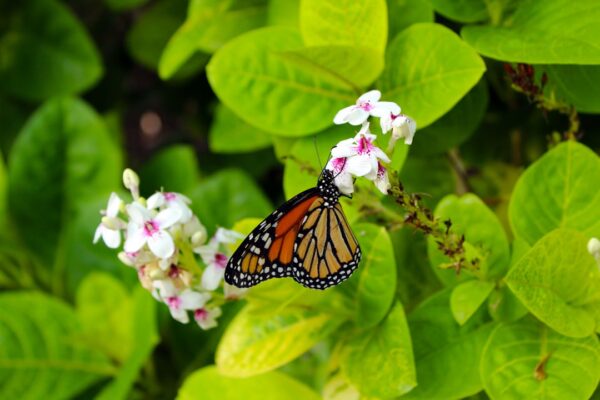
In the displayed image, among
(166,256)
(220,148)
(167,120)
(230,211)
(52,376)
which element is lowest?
(167,120)

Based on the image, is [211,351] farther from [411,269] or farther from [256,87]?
[256,87]

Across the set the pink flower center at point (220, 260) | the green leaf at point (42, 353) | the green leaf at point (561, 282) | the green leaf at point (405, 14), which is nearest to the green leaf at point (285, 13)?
the green leaf at point (405, 14)

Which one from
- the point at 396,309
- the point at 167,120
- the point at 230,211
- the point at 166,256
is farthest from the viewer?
the point at 167,120

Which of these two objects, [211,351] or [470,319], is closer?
[470,319]

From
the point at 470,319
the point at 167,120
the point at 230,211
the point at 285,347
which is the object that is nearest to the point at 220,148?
the point at 230,211

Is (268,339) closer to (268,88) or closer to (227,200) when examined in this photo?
(268,88)

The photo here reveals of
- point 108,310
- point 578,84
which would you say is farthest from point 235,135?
point 578,84

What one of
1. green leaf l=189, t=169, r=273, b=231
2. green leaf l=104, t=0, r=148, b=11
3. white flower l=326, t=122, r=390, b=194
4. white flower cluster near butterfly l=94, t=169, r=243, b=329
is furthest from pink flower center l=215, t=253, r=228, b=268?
green leaf l=104, t=0, r=148, b=11
